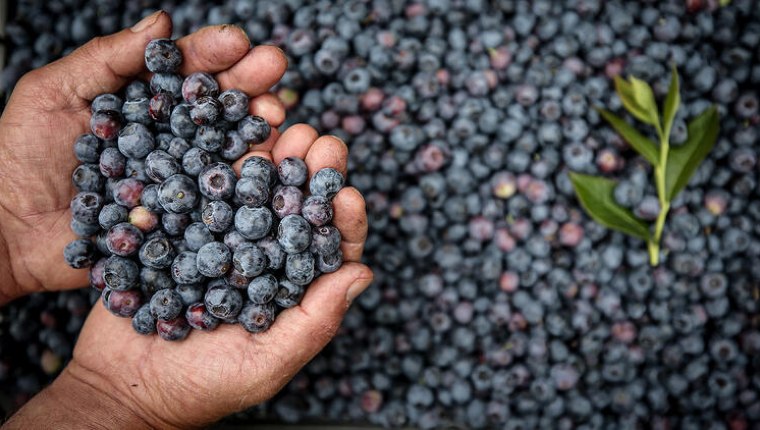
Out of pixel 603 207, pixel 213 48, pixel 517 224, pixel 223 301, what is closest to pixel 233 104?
pixel 213 48

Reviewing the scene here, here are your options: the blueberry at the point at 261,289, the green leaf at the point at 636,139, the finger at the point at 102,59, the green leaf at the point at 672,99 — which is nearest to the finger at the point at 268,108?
the finger at the point at 102,59

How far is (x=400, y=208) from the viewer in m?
2.45

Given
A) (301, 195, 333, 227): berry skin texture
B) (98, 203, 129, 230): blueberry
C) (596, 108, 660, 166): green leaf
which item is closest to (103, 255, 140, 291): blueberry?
(98, 203, 129, 230): blueberry

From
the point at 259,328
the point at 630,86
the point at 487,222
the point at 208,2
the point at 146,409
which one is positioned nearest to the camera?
the point at 259,328

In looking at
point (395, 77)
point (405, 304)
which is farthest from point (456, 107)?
point (405, 304)

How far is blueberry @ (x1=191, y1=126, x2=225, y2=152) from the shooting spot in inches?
69.2

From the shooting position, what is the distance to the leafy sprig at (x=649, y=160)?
2.22m

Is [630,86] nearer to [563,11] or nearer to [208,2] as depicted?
[563,11]

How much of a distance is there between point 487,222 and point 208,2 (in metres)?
1.62

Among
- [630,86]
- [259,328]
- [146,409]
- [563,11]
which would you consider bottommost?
[146,409]

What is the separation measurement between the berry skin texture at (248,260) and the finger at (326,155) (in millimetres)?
315

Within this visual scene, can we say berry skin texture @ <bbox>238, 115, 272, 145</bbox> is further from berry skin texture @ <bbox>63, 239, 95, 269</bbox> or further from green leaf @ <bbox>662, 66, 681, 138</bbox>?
green leaf @ <bbox>662, 66, 681, 138</bbox>

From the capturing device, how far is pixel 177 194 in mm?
1654

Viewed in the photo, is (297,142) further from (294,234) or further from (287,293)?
(287,293)
